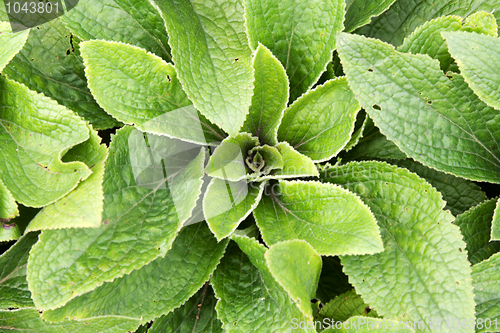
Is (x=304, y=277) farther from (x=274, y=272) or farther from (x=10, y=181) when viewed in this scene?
(x=10, y=181)

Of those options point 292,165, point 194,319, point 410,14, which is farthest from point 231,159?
point 410,14

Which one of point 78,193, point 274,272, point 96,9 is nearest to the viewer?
point 274,272

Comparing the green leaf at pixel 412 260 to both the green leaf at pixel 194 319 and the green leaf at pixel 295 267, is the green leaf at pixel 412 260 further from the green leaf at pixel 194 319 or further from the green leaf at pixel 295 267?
the green leaf at pixel 194 319

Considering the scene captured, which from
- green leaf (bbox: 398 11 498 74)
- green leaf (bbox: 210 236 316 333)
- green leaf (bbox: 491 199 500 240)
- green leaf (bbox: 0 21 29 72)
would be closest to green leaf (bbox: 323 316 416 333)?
green leaf (bbox: 210 236 316 333)

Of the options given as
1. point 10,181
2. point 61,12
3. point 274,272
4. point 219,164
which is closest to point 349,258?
point 274,272

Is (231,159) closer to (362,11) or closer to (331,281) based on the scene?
(331,281)
